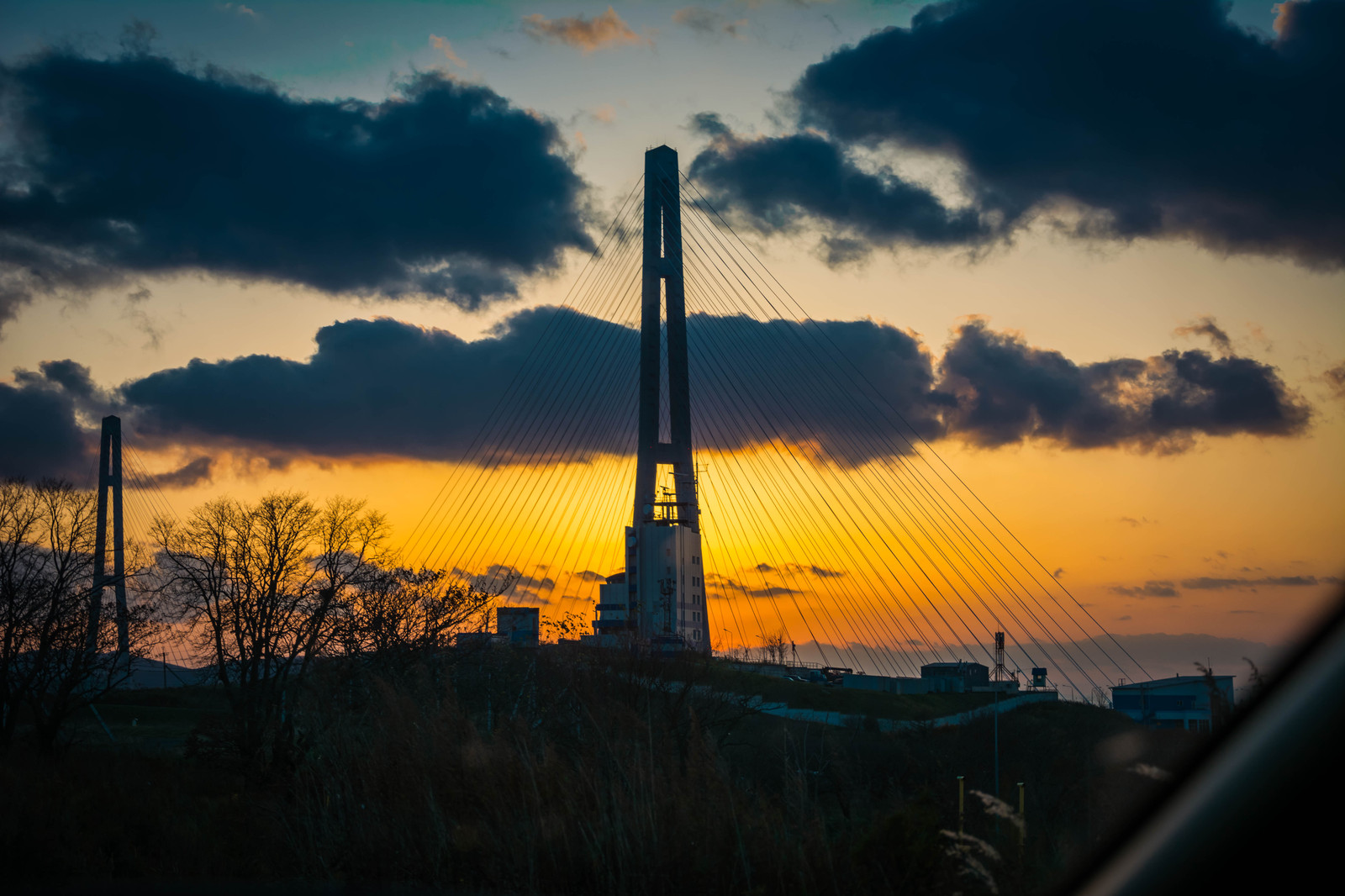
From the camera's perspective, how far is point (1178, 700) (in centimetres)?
2539

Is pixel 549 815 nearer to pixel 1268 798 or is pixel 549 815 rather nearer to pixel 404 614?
pixel 1268 798

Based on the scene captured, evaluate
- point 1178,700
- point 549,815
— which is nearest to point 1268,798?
point 549,815

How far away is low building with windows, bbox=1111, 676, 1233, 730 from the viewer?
5164 millimetres

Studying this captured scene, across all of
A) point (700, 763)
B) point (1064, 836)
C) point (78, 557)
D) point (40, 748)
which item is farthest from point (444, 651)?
point (1064, 836)

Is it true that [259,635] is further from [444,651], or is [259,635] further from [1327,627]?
[1327,627]

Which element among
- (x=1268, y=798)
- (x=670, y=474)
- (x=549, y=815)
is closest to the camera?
(x=1268, y=798)

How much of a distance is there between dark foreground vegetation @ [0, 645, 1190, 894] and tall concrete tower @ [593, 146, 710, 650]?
93.2ft

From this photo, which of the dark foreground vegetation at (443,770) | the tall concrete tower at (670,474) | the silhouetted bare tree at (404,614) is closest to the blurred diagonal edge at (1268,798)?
the dark foreground vegetation at (443,770)

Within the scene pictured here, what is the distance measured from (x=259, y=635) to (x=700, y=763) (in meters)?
26.6

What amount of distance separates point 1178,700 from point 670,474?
29605mm

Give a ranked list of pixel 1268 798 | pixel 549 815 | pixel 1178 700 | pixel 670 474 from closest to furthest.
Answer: pixel 1268 798
pixel 549 815
pixel 1178 700
pixel 670 474

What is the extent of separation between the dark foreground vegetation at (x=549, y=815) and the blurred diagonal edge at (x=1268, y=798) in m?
0.98

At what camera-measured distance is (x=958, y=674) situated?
79.6 meters

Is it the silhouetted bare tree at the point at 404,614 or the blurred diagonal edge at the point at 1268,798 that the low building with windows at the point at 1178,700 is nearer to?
the blurred diagonal edge at the point at 1268,798
